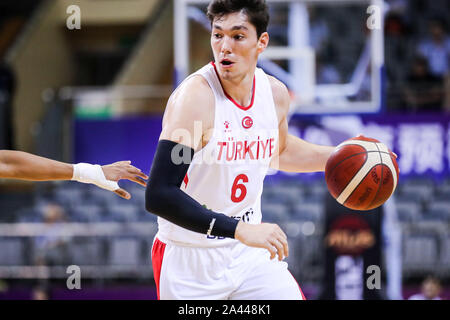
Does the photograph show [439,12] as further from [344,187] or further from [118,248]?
[344,187]

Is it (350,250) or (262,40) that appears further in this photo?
(350,250)

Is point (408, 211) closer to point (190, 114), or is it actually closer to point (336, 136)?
point (336, 136)

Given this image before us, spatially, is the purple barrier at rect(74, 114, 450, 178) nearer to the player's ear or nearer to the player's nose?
the player's ear

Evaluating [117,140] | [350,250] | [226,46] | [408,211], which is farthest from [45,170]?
[117,140]

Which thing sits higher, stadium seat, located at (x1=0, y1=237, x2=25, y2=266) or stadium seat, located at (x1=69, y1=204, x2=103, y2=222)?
stadium seat, located at (x1=69, y1=204, x2=103, y2=222)

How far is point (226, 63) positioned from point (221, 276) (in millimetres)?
1015

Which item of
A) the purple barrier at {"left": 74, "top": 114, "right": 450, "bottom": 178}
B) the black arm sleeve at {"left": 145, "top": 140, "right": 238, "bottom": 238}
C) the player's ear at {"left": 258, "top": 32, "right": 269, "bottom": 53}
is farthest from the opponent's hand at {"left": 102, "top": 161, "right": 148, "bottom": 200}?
the purple barrier at {"left": 74, "top": 114, "right": 450, "bottom": 178}

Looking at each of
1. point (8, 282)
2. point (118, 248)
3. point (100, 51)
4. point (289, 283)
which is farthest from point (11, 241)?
point (100, 51)

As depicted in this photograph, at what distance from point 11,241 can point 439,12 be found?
29.3 ft

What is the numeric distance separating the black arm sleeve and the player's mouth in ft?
1.80

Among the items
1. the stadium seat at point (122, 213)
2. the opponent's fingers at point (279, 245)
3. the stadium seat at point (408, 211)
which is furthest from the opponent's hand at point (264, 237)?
the stadium seat at point (122, 213)

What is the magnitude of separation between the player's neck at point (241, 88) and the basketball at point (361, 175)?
22.5 inches

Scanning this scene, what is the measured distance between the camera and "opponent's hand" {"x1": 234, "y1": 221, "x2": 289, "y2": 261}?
3.04 metres

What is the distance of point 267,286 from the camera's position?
337cm
